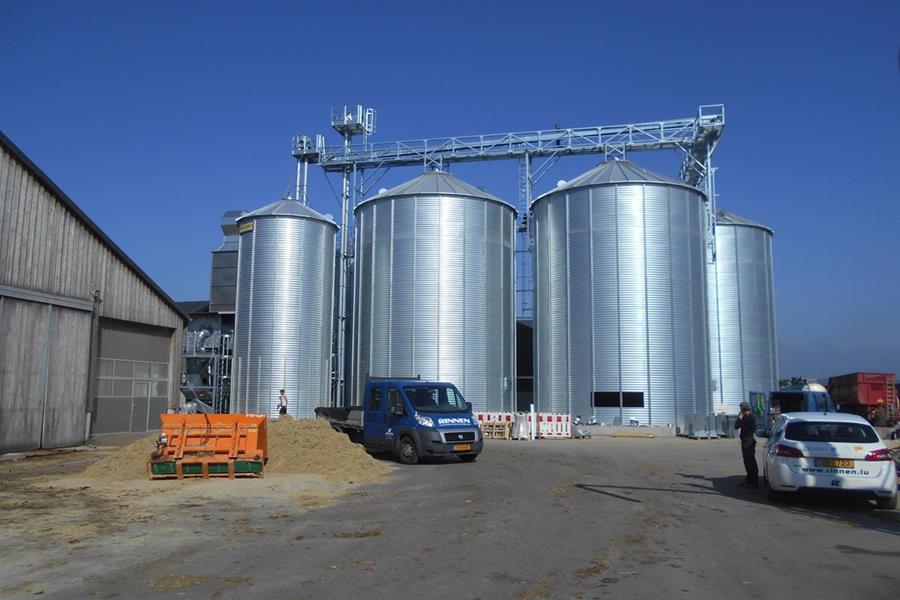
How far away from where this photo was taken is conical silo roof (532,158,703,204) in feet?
118

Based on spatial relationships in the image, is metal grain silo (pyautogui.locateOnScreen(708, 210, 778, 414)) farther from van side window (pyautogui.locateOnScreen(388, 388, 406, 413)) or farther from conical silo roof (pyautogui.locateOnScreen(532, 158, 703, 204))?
van side window (pyautogui.locateOnScreen(388, 388, 406, 413))

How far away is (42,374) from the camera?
70.1 feet

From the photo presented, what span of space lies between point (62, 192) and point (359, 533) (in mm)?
17729

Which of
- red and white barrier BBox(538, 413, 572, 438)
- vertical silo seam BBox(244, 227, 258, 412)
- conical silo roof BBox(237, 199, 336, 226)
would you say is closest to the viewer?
red and white barrier BBox(538, 413, 572, 438)

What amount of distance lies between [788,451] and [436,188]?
28460 millimetres

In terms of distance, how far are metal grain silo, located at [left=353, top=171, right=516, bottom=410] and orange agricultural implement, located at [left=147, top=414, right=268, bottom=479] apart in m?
20.0

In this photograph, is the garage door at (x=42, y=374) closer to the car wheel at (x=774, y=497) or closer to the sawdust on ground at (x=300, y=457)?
the sawdust on ground at (x=300, y=457)

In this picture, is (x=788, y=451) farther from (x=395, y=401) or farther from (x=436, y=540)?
(x=395, y=401)

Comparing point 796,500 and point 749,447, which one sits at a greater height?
point 749,447

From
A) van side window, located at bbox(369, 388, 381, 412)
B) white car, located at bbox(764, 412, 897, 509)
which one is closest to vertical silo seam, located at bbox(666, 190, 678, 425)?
van side window, located at bbox(369, 388, 381, 412)

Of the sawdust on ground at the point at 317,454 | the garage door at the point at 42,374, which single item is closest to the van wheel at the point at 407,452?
the sawdust on ground at the point at 317,454

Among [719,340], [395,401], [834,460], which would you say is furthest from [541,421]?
[834,460]

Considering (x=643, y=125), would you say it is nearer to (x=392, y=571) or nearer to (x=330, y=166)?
(x=330, y=166)

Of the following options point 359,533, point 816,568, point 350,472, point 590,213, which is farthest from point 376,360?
point 816,568
